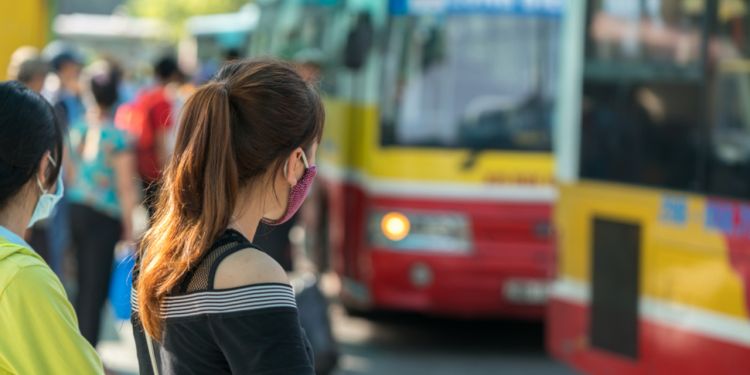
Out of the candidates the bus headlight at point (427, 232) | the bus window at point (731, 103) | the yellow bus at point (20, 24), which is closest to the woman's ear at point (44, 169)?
the bus window at point (731, 103)

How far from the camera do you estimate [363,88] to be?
32.6ft

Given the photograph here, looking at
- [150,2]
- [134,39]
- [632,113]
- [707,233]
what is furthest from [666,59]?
[150,2]

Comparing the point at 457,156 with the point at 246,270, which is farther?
the point at 457,156

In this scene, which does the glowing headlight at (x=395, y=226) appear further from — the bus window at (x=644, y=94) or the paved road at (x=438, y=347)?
the bus window at (x=644, y=94)

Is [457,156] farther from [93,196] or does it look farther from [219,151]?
[219,151]

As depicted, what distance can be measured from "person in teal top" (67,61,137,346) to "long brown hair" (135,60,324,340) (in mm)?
5378

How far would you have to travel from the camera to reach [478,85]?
9422mm

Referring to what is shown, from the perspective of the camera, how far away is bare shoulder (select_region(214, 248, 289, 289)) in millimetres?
2332

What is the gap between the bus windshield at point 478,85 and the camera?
9414 millimetres

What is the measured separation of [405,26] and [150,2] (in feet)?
276

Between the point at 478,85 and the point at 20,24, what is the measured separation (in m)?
3.00

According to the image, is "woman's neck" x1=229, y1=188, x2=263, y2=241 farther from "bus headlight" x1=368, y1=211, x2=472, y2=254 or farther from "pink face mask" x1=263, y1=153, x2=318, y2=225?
"bus headlight" x1=368, y1=211, x2=472, y2=254

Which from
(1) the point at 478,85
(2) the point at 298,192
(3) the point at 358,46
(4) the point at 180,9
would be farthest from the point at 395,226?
(4) the point at 180,9

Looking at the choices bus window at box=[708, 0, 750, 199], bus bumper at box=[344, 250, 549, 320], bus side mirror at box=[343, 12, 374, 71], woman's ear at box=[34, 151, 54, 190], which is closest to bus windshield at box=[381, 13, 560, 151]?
bus side mirror at box=[343, 12, 374, 71]
